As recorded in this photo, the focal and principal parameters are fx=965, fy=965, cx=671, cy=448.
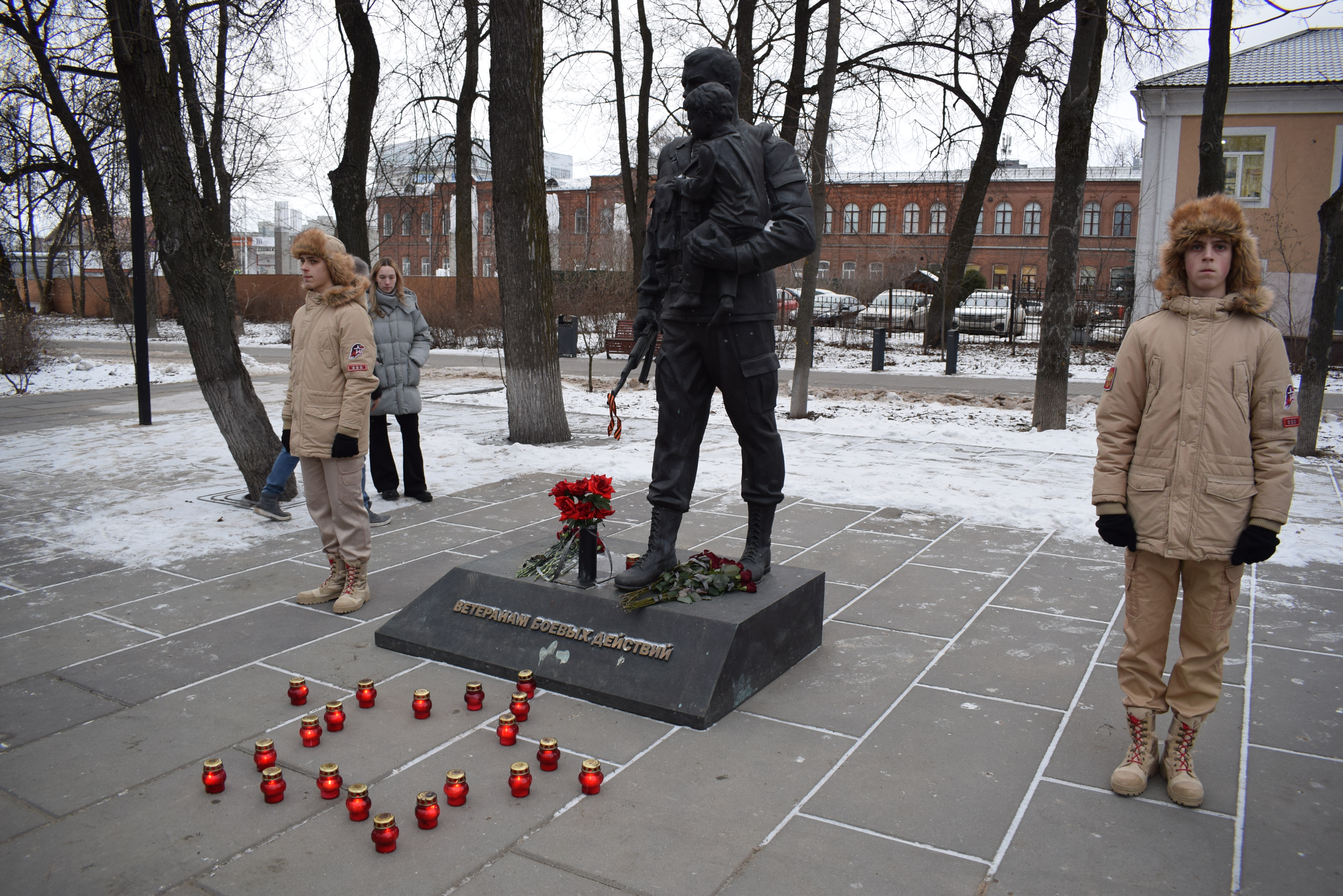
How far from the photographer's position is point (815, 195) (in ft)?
42.4

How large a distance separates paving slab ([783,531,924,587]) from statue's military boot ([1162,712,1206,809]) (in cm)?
228

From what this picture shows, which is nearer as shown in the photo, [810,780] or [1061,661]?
[810,780]

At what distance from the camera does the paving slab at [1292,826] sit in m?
2.63

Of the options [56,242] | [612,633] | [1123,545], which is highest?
[56,242]

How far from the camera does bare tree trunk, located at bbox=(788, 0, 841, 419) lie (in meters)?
11.4

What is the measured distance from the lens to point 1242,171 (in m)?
25.0

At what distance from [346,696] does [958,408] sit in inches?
449

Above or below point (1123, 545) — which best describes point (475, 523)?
below

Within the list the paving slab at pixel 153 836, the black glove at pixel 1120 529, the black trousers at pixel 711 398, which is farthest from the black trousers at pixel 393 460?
the black glove at pixel 1120 529

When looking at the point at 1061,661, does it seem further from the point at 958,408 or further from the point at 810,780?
the point at 958,408

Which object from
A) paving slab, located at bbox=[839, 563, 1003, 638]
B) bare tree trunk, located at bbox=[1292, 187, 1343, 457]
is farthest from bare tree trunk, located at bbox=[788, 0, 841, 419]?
paving slab, located at bbox=[839, 563, 1003, 638]

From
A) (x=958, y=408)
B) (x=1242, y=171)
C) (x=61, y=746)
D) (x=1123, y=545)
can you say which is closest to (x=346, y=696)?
(x=61, y=746)

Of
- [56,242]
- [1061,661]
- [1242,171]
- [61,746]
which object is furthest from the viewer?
[56,242]

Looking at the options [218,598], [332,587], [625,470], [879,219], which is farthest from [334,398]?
[879,219]
